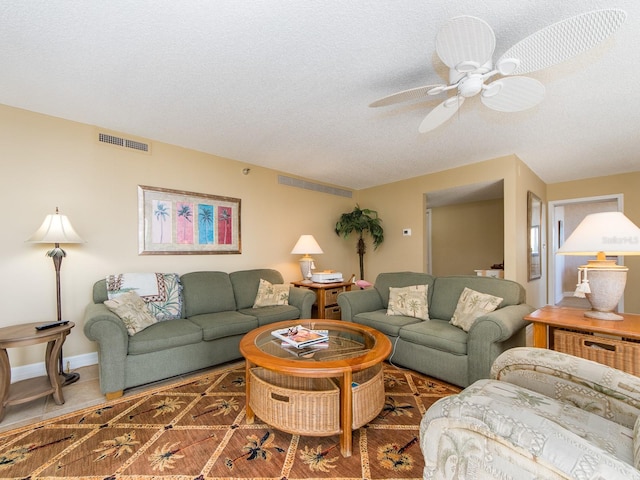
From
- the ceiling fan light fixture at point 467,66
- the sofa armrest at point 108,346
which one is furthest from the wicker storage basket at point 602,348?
the sofa armrest at point 108,346

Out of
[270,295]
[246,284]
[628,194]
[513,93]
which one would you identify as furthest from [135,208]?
[628,194]

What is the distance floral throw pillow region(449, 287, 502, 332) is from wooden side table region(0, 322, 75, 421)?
3.20 metres

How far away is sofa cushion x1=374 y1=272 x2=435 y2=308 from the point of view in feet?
10.3

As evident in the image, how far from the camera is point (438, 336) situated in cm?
239

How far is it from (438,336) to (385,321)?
539 millimetres

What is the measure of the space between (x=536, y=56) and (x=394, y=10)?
2.43ft

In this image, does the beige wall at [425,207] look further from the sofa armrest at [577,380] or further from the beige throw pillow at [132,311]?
the beige throw pillow at [132,311]

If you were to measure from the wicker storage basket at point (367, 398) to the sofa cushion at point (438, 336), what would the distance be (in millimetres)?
752

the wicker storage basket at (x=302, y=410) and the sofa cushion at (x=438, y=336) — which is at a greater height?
the sofa cushion at (x=438, y=336)

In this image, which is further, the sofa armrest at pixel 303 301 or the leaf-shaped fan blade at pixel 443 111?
the sofa armrest at pixel 303 301

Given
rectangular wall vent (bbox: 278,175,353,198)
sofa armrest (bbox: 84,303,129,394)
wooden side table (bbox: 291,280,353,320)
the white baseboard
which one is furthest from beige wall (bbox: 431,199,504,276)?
the white baseboard

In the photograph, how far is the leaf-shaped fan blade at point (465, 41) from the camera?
1.20 m

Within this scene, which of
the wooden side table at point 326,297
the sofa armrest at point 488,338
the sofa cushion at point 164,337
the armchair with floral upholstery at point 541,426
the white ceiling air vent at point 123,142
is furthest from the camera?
the wooden side table at point 326,297

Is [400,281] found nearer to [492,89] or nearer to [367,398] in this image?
[367,398]
